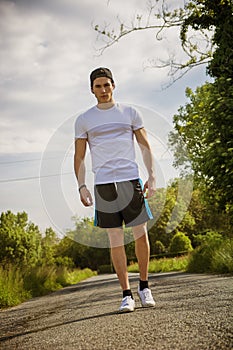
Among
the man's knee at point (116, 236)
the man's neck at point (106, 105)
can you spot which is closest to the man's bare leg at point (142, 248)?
the man's knee at point (116, 236)

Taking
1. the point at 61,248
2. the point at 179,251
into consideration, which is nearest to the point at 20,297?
the point at 179,251

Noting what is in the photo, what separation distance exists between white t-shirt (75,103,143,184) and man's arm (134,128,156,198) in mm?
56

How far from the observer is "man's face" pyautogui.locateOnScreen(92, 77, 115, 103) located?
3680mm

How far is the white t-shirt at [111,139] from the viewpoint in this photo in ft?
11.8

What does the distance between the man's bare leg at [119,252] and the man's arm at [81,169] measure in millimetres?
297

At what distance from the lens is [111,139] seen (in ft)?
11.8

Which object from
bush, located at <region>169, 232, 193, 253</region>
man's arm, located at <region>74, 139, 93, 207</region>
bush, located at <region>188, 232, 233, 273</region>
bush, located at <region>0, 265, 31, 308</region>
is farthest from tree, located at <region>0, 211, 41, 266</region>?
man's arm, located at <region>74, 139, 93, 207</region>

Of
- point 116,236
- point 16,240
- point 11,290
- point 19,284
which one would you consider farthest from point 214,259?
point 16,240

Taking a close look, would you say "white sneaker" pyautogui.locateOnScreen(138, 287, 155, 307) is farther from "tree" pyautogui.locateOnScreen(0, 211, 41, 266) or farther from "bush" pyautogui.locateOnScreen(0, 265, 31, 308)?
"tree" pyautogui.locateOnScreen(0, 211, 41, 266)

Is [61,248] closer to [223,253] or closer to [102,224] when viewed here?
[223,253]

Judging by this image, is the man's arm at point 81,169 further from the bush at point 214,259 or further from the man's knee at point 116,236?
the bush at point 214,259

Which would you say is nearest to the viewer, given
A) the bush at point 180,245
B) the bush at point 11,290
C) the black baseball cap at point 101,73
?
the black baseball cap at point 101,73

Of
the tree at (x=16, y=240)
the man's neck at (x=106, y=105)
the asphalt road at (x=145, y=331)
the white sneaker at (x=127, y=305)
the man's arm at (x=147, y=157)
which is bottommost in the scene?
the asphalt road at (x=145, y=331)

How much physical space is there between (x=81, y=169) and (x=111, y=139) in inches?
14.8
